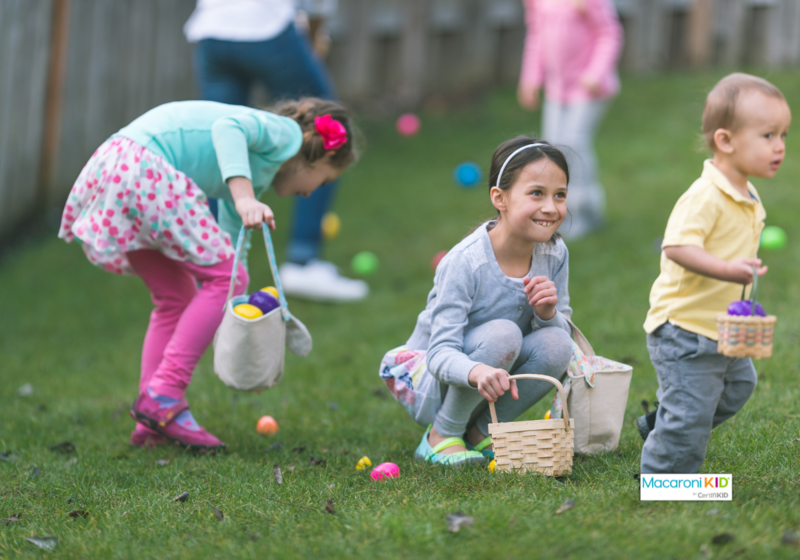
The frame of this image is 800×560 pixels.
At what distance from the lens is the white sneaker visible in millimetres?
5934

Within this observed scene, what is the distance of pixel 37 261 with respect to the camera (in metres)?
6.86

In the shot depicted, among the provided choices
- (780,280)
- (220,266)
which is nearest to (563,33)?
(780,280)

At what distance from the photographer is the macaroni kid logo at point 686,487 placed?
2.45 meters

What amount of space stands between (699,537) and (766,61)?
989 cm

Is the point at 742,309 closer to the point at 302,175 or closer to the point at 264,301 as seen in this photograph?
the point at 264,301

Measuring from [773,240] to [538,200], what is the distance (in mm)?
3531

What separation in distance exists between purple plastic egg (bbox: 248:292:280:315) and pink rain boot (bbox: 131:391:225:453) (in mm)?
562

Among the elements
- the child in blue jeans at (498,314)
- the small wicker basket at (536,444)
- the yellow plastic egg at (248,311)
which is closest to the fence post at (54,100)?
the yellow plastic egg at (248,311)

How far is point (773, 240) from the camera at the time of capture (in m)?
5.75

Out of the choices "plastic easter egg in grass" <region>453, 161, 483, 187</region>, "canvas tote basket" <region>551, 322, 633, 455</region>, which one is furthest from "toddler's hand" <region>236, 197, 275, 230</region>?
"plastic easter egg in grass" <region>453, 161, 483, 187</region>

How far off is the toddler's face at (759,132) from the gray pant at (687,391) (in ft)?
1.72

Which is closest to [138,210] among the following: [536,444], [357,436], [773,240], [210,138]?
[210,138]

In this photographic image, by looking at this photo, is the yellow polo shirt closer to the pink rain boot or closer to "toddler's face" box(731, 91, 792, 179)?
"toddler's face" box(731, 91, 792, 179)

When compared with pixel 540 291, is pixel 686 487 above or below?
below
